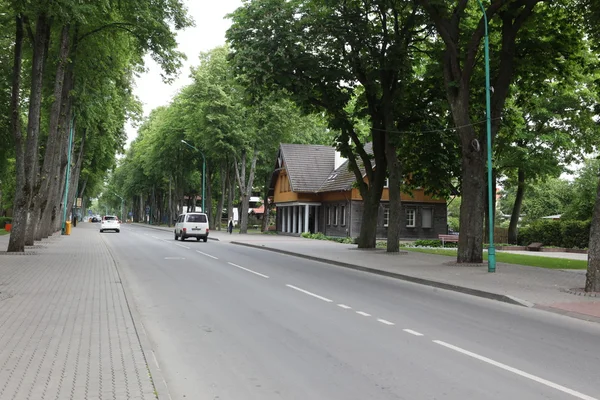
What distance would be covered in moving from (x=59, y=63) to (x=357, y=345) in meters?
19.3

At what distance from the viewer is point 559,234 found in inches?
1489

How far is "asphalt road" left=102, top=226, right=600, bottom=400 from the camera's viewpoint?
18.1 ft

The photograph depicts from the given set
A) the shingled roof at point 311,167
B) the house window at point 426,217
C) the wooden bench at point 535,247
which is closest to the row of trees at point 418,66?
the wooden bench at point 535,247

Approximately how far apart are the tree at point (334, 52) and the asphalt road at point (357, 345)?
1330 cm

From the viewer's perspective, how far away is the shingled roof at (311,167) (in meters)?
51.6

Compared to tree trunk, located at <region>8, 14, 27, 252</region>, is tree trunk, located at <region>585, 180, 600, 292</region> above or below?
below

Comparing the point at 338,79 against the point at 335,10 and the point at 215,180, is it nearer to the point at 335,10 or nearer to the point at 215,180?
the point at 335,10

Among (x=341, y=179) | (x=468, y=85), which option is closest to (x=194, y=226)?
(x=341, y=179)

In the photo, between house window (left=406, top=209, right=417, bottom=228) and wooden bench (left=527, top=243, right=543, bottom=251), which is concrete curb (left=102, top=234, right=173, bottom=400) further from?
house window (left=406, top=209, right=417, bottom=228)

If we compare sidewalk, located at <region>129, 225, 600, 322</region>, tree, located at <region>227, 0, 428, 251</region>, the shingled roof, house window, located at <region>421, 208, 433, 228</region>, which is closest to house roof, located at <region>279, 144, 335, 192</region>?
the shingled roof

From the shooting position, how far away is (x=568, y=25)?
2131 centimetres

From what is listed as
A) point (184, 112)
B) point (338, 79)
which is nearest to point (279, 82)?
point (338, 79)

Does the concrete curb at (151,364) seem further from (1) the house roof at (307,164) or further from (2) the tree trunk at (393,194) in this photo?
(1) the house roof at (307,164)

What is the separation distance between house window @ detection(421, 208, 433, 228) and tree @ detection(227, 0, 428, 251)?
24151 millimetres
